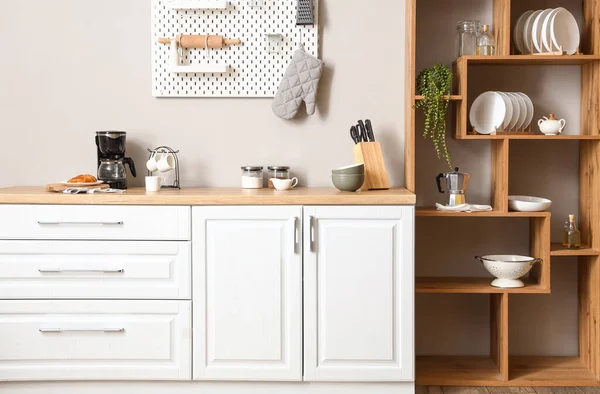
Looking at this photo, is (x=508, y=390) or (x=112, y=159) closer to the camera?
(x=508, y=390)

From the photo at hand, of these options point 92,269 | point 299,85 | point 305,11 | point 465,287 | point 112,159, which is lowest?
point 465,287

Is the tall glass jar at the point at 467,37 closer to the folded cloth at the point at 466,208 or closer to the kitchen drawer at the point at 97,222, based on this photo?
the folded cloth at the point at 466,208

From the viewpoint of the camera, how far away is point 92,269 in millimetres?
2771

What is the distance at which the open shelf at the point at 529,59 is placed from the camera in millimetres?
2930

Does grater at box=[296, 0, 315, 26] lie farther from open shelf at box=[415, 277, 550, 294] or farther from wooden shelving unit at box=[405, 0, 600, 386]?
open shelf at box=[415, 277, 550, 294]

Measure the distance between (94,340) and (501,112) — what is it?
78.1 inches

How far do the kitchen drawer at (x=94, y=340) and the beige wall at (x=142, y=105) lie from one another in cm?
75

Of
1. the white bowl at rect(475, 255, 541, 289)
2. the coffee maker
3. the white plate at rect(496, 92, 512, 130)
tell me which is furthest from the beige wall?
the white bowl at rect(475, 255, 541, 289)

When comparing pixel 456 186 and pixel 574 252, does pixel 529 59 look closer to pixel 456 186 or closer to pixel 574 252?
pixel 456 186

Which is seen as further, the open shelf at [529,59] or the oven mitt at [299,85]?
the oven mitt at [299,85]

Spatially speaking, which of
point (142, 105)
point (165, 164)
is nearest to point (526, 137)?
point (165, 164)

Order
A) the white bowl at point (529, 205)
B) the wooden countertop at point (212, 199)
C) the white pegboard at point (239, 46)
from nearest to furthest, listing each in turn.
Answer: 1. the wooden countertop at point (212, 199)
2. the white bowl at point (529, 205)
3. the white pegboard at point (239, 46)

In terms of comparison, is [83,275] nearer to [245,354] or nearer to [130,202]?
[130,202]

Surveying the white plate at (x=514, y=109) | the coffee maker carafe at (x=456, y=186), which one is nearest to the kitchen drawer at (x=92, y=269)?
the coffee maker carafe at (x=456, y=186)
